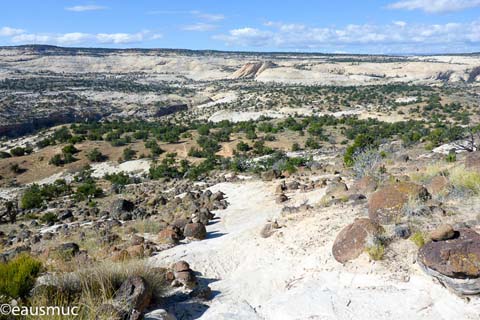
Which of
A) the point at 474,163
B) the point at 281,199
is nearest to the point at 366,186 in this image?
the point at 474,163

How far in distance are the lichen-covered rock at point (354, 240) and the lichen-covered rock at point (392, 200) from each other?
61 centimetres

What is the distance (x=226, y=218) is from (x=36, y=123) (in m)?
47.2

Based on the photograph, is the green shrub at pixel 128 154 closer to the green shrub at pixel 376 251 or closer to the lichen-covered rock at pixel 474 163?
the lichen-covered rock at pixel 474 163

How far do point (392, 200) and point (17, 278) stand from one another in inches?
234

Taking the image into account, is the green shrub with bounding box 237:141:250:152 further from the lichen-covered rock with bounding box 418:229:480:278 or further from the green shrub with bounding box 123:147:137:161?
the lichen-covered rock with bounding box 418:229:480:278

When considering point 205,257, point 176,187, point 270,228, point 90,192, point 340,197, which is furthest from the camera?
point 90,192

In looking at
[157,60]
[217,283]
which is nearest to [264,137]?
[217,283]

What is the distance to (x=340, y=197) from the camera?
10562 millimetres

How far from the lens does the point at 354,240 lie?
6902mm

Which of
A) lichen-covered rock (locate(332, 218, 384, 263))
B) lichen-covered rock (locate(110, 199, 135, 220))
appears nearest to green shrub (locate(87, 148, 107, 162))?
lichen-covered rock (locate(110, 199, 135, 220))

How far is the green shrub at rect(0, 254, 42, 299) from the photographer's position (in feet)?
16.7

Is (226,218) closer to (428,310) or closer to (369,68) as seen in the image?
(428,310)

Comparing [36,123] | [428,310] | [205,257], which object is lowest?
[36,123]

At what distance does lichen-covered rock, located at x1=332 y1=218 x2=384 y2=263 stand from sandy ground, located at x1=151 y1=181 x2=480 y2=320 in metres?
0.14
